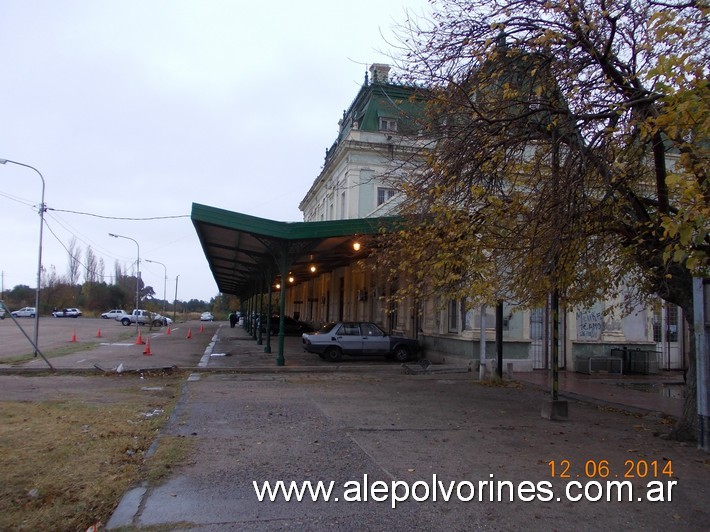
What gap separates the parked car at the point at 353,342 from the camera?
63.5ft

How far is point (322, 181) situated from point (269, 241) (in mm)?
21185

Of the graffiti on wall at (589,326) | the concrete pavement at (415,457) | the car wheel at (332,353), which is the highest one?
the graffiti on wall at (589,326)

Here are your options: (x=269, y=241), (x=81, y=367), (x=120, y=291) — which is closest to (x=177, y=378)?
(x=81, y=367)

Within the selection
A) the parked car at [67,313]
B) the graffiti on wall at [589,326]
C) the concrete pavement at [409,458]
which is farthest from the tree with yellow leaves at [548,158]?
the parked car at [67,313]

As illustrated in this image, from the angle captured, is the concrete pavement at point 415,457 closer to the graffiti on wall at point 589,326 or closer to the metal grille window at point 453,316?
the graffiti on wall at point 589,326

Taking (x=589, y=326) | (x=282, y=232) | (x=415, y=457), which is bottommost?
(x=415, y=457)

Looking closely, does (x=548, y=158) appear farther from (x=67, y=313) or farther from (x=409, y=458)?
(x=67, y=313)

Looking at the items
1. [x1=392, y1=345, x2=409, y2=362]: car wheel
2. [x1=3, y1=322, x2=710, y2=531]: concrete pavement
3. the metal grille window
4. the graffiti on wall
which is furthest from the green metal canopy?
the graffiti on wall

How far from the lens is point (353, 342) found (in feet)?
63.9

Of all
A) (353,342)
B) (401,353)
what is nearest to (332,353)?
(353,342)

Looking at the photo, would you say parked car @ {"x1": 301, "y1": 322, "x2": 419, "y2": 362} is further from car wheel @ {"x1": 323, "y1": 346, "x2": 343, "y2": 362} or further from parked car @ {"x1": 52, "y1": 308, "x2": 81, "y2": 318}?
parked car @ {"x1": 52, "y1": 308, "x2": 81, "y2": 318}

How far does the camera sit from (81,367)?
1622 cm

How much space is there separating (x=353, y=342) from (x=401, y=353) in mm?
1835

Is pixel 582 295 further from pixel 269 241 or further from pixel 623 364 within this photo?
pixel 269 241
